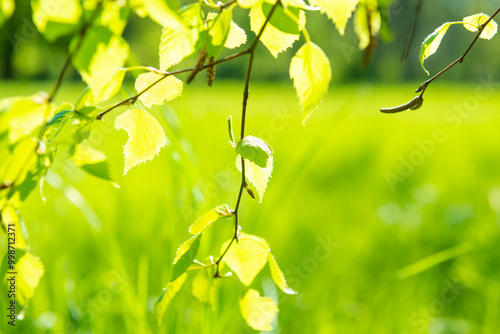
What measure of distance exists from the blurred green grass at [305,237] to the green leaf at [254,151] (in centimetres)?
44

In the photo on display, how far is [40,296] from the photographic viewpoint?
1302mm

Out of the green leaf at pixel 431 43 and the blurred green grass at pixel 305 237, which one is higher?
the green leaf at pixel 431 43

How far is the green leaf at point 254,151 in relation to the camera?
39cm

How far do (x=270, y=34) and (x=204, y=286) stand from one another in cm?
26

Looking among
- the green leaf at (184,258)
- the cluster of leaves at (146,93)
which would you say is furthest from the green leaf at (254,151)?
the green leaf at (184,258)

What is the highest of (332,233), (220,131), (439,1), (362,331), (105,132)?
(362,331)

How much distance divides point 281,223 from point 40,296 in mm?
947

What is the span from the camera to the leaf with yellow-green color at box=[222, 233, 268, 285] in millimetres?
507

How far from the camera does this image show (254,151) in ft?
1.28

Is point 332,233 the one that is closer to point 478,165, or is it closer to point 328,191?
point 328,191

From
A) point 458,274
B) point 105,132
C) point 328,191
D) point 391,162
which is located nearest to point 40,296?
point 458,274

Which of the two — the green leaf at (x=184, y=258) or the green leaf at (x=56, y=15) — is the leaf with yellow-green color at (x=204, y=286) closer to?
the green leaf at (x=184, y=258)

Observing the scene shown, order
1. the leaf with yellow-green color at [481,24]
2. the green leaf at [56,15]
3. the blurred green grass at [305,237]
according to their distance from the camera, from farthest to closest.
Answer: the blurred green grass at [305,237]
the leaf with yellow-green color at [481,24]
the green leaf at [56,15]

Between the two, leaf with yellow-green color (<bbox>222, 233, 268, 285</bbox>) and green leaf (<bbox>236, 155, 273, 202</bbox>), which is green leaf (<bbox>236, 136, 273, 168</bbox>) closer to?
green leaf (<bbox>236, 155, 273, 202</bbox>)
